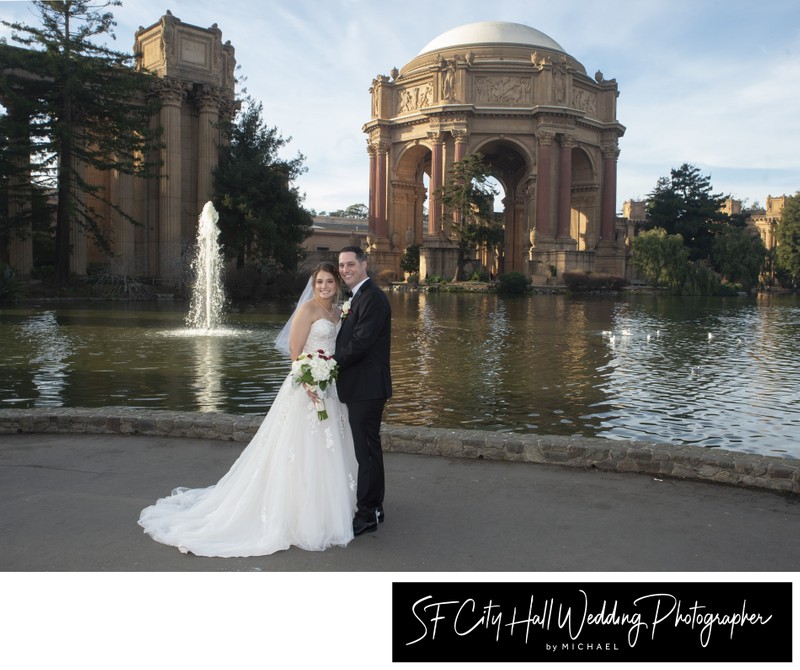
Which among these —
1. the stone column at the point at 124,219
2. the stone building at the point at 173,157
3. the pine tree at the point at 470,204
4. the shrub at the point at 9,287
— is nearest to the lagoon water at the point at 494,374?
the shrub at the point at 9,287

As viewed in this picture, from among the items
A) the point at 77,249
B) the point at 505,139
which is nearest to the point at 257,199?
the point at 77,249

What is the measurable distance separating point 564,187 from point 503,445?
62358mm

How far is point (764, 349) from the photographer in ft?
59.4

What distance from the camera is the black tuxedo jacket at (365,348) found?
4.93 meters

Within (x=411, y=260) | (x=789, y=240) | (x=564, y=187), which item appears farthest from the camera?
(x=789, y=240)

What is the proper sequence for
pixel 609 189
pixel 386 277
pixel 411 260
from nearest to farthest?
pixel 411 260
pixel 386 277
pixel 609 189

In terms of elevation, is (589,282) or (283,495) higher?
(589,282)

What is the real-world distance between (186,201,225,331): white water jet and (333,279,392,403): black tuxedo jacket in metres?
17.4

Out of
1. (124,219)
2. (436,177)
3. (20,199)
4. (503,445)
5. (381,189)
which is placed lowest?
(503,445)

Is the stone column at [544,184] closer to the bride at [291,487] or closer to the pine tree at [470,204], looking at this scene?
the pine tree at [470,204]

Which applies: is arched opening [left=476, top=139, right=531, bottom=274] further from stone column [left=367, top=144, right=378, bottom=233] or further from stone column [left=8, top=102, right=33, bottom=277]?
stone column [left=8, top=102, right=33, bottom=277]

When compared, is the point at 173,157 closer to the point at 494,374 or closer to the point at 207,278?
the point at 207,278

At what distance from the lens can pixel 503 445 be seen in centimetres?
674

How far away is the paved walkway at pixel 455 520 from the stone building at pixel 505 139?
2207 inches
